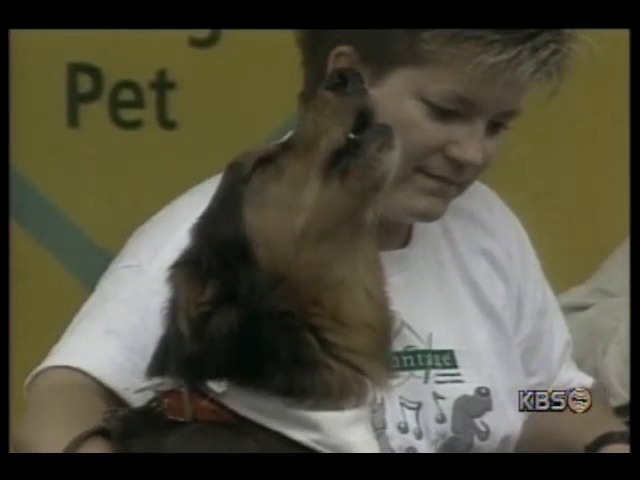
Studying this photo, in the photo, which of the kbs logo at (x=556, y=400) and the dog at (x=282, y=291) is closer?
the dog at (x=282, y=291)

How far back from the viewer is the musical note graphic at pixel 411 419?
2852 mm

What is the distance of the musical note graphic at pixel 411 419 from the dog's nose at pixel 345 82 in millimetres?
674

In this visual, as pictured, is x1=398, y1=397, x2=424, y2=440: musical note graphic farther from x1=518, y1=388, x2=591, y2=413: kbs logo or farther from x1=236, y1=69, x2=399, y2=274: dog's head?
x1=236, y1=69, x2=399, y2=274: dog's head

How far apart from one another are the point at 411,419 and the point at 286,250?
46 cm

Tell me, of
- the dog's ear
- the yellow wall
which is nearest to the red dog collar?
the dog's ear

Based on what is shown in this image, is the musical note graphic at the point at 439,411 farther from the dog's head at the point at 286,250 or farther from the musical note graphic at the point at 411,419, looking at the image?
the dog's head at the point at 286,250

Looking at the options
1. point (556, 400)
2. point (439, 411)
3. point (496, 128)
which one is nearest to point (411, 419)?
point (439, 411)

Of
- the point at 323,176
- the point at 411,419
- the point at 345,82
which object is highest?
the point at 345,82

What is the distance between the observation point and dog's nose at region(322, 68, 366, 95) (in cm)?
283

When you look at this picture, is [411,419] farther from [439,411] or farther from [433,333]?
[433,333]

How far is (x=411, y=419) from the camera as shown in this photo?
2.86 metres

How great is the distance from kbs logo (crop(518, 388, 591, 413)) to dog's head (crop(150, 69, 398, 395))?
36cm

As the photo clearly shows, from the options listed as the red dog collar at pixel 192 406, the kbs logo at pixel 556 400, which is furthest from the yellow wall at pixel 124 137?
the kbs logo at pixel 556 400
